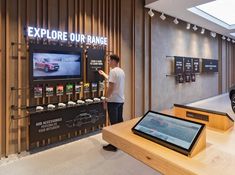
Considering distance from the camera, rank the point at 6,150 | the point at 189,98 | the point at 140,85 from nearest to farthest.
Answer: the point at 6,150
the point at 140,85
the point at 189,98

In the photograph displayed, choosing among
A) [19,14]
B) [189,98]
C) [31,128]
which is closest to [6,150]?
[31,128]

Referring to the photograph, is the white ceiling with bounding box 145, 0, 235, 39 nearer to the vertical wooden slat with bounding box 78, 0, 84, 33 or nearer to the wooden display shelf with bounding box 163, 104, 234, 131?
the vertical wooden slat with bounding box 78, 0, 84, 33

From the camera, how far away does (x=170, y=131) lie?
4.56 ft

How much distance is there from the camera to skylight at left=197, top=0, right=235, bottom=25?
17.6ft

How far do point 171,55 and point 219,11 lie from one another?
1.96 m

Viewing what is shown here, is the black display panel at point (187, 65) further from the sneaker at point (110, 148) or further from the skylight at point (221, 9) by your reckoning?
the sneaker at point (110, 148)

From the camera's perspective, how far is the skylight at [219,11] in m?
5.46

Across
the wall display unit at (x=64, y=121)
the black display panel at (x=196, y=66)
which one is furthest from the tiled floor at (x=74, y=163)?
the black display panel at (x=196, y=66)

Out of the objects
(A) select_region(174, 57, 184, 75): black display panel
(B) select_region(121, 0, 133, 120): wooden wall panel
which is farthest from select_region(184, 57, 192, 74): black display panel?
(B) select_region(121, 0, 133, 120): wooden wall panel

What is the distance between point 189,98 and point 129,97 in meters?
3.44

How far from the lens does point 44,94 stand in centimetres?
357

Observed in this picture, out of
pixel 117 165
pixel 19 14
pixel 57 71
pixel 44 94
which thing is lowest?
pixel 117 165

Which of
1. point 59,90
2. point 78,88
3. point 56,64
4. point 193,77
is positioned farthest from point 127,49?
point 193,77

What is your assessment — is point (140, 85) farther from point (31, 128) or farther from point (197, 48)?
point (197, 48)
